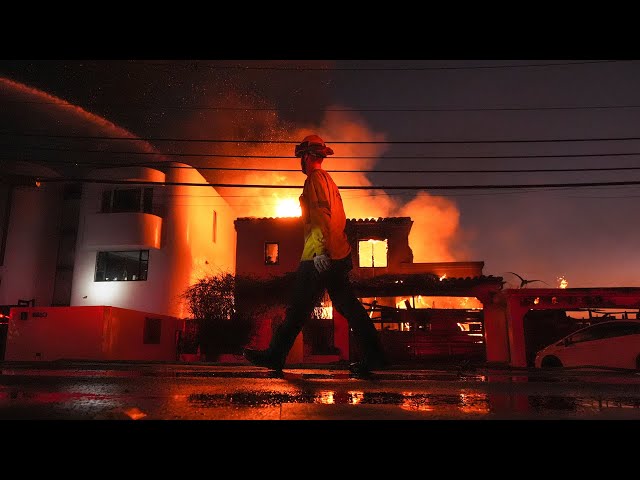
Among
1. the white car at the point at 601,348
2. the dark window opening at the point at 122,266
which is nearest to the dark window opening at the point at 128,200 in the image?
the dark window opening at the point at 122,266

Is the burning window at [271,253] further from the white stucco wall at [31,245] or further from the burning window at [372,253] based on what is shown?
the white stucco wall at [31,245]

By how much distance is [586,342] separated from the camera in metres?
14.8

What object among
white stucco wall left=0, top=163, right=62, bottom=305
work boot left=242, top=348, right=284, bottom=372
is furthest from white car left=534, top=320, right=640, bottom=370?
white stucco wall left=0, top=163, right=62, bottom=305

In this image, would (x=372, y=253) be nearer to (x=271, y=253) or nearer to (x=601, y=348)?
(x=271, y=253)

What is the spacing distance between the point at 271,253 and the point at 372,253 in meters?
5.85

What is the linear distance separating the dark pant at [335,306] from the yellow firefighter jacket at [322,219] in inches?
4.8

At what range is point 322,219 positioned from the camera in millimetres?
4258

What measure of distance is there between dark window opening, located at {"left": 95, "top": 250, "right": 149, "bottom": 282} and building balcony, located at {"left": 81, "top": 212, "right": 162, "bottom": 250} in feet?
2.25

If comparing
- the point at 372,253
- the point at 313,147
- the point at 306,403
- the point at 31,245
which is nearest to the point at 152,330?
the point at 31,245

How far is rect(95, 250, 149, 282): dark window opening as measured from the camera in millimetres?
25188

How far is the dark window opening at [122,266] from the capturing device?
25.2 meters

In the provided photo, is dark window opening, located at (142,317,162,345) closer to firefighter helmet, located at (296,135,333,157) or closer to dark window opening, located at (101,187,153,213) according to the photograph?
dark window opening, located at (101,187,153,213)
